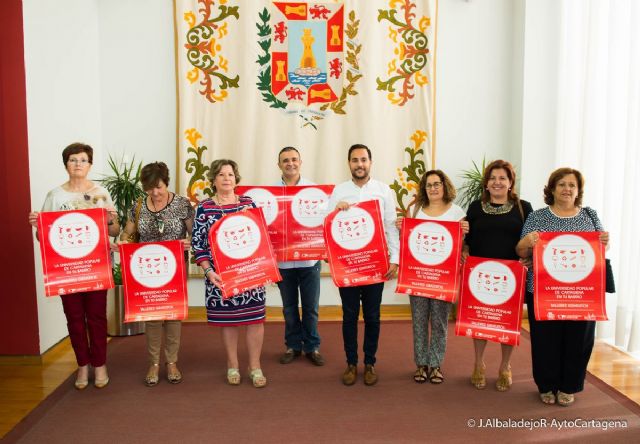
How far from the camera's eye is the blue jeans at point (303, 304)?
3549mm

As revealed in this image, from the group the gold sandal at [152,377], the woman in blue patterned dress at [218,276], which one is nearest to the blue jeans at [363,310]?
the woman in blue patterned dress at [218,276]

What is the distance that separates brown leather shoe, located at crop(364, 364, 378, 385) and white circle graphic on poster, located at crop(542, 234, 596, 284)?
122cm

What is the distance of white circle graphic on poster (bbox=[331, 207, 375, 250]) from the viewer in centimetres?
305

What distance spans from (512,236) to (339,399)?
1.38 m

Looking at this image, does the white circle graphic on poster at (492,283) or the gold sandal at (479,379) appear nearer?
the white circle graphic on poster at (492,283)

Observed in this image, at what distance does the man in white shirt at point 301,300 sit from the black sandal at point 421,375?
0.68 m

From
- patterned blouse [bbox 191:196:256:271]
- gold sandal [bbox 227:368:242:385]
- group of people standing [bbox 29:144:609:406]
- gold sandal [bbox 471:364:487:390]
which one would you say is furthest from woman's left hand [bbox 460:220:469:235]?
gold sandal [bbox 227:368:242:385]

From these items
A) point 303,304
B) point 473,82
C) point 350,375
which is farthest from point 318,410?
point 473,82

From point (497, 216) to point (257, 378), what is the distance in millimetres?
1746

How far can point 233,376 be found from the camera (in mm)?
3203

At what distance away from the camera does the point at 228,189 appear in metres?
3.00

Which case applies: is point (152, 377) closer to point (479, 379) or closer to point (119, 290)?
point (119, 290)

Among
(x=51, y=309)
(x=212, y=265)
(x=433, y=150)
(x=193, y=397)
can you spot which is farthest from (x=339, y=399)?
(x=433, y=150)

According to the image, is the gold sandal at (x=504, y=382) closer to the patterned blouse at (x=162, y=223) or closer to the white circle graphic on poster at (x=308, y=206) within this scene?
the white circle graphic on poster at (x=308, y=206)
